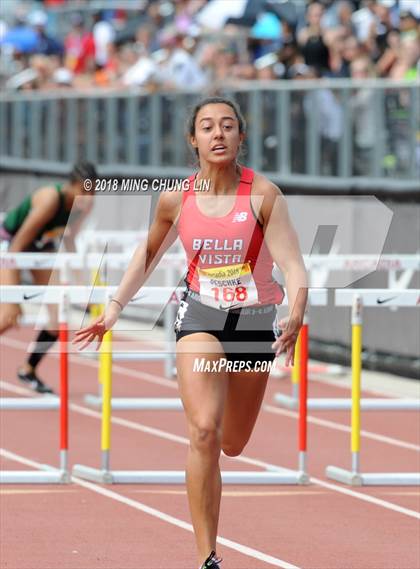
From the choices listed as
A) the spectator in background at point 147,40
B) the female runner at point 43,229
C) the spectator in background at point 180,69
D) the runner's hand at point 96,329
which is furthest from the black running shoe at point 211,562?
the spectator in background at point 147,40

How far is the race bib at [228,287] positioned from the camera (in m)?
6.89

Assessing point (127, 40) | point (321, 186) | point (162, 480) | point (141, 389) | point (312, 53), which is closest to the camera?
point (162, 480)

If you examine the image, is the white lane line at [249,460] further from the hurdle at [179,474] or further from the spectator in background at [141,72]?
the spectator in background at [141,72]

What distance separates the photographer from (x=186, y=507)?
30.1ft

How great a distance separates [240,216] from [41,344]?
24.0 feet

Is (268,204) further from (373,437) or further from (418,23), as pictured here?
(418,23)

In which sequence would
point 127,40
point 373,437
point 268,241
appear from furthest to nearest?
point 127,40, point 373,437, point 268,241

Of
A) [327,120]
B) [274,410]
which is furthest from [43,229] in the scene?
[327,120]

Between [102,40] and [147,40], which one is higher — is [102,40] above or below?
above

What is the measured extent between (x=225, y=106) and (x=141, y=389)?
25.5 ft

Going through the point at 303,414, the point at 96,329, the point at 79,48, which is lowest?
the point at 303,414

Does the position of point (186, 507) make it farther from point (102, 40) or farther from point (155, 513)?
point (102, 40)

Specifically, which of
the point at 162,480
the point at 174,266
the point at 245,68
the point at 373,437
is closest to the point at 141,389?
the point at 174,266

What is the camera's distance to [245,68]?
64.2 feet
